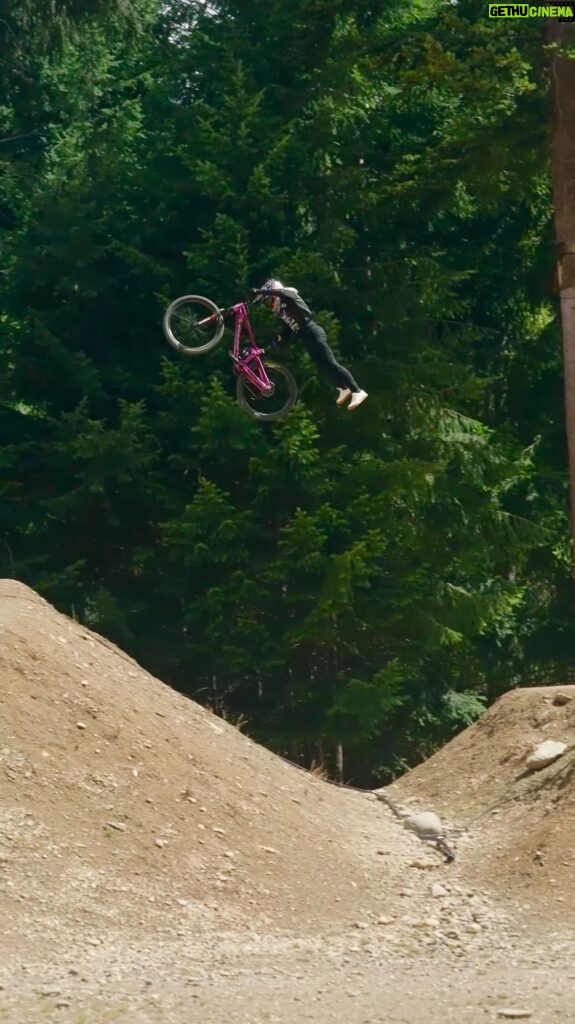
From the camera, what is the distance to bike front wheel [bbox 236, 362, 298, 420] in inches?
575

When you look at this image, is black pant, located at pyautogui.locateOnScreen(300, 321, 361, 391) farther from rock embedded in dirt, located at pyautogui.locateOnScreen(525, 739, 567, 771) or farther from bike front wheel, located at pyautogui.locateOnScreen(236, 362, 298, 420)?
rock embedded in dirt, located at pyautogui.locateOnScreen(525, 739, 567, 771)

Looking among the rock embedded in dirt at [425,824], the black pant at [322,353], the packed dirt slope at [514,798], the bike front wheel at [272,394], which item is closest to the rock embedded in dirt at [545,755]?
the packed dirt slope at [514,798]

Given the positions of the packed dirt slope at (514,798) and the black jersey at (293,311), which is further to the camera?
the black jersey at (293,311)

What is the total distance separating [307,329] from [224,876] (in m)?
5.51

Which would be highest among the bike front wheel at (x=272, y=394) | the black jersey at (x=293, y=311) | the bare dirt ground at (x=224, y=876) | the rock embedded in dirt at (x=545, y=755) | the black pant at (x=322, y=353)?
the black jersey at (x=293, y=311)

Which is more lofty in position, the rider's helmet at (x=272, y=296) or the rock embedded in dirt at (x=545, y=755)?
the rider's helmet at (x=272, y=296)

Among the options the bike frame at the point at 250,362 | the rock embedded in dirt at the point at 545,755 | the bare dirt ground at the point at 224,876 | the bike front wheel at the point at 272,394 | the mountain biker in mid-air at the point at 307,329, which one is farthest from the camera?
the bike front wheel at the point at 272,394

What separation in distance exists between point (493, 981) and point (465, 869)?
8.06 ft

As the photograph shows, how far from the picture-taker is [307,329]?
537 inches

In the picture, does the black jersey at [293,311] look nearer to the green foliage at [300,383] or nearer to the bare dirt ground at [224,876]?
the bare dirt ground at [224,876]

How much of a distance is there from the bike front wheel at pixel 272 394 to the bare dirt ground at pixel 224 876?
9.97 feet

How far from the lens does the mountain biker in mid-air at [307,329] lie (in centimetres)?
1332

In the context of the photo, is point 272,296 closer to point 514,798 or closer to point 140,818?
point 514,798

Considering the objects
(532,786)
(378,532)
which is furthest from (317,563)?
(532,786)
